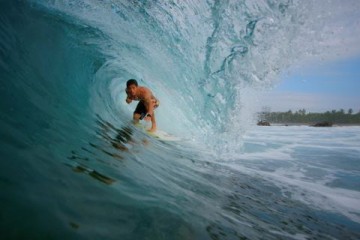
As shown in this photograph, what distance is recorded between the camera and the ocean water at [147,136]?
2.00 metres

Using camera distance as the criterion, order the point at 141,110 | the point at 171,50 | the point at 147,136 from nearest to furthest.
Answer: the point at 147,136 < the point at 141,110 < the point at 171,50

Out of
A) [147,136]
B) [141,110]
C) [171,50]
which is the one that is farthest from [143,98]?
[171,50]

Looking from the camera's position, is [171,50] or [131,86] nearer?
[131,86]

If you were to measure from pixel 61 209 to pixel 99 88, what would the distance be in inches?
284

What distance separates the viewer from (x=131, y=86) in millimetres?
6883

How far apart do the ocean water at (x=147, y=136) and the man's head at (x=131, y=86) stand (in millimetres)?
974

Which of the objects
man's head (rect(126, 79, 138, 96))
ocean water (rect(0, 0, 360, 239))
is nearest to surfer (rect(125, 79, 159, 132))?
man's head (rect(126, 79, 138, 96))

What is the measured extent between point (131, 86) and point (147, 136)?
4.03 feet

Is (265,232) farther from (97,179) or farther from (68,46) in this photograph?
(68,46)

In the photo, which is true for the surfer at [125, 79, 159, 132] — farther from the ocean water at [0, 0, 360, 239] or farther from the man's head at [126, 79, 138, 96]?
the ocean water at [0, 0, 360, 239]

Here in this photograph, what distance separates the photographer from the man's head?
679 cm

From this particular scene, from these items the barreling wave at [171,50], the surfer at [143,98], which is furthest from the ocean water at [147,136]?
the surfer at [143,98]

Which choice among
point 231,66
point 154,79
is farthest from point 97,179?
point 154,79

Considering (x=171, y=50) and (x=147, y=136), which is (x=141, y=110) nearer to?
(x=147, y=136)
